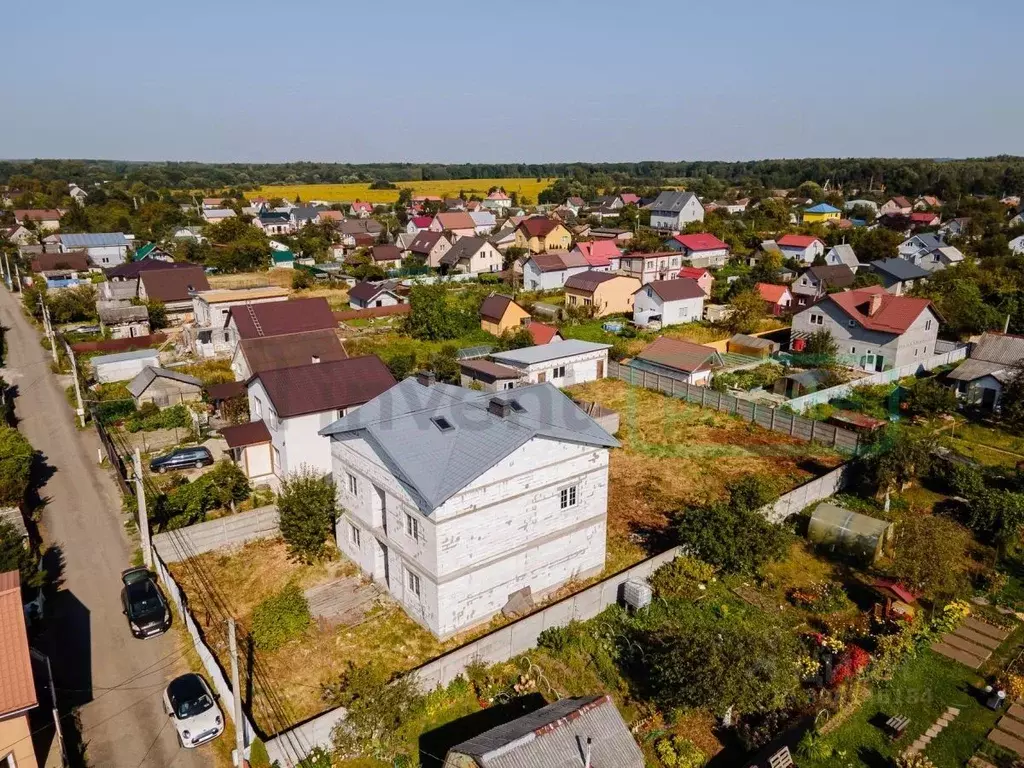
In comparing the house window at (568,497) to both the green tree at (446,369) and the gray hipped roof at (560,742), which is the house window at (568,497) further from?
the green tree at (446,369)

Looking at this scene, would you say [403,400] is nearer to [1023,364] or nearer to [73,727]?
[73,727]

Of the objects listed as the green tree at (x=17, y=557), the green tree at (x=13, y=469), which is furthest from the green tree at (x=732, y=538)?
the green tree at (x=13, y=469)

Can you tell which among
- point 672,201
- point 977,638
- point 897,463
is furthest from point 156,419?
point 672,201

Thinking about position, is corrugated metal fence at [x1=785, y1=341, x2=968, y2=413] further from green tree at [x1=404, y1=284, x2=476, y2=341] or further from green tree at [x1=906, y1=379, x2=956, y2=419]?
green tree at [x1=404, y1=284, x2=476, y2=341]

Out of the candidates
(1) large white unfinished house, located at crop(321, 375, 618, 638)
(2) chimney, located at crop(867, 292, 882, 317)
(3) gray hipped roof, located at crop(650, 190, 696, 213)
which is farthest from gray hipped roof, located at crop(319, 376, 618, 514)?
(3) gray hipped roof, located at crop(650, 190, 696, 213)

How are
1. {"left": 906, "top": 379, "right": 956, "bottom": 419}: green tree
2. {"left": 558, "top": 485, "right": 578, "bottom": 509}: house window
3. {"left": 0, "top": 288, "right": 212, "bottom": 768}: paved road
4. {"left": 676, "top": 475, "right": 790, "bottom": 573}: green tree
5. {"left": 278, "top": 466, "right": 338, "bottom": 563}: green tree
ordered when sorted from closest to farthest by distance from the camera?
{"left": 0, "top": 288, "right": 212, "bottom": 768}: paved road < {"left": 558, "top": 485, "right": 578, "bottom": 509}: house window < {"left": 676, "top": 475, "right": 790, "bottom": 573}: green tree < {"left": 278, "top": 466, "right": 338, "bottom": 563}: green tree < {"left": 906, "top": 379, "right": 956, "bottom": 419}: green tree

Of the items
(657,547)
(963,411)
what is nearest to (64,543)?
(657,547)
